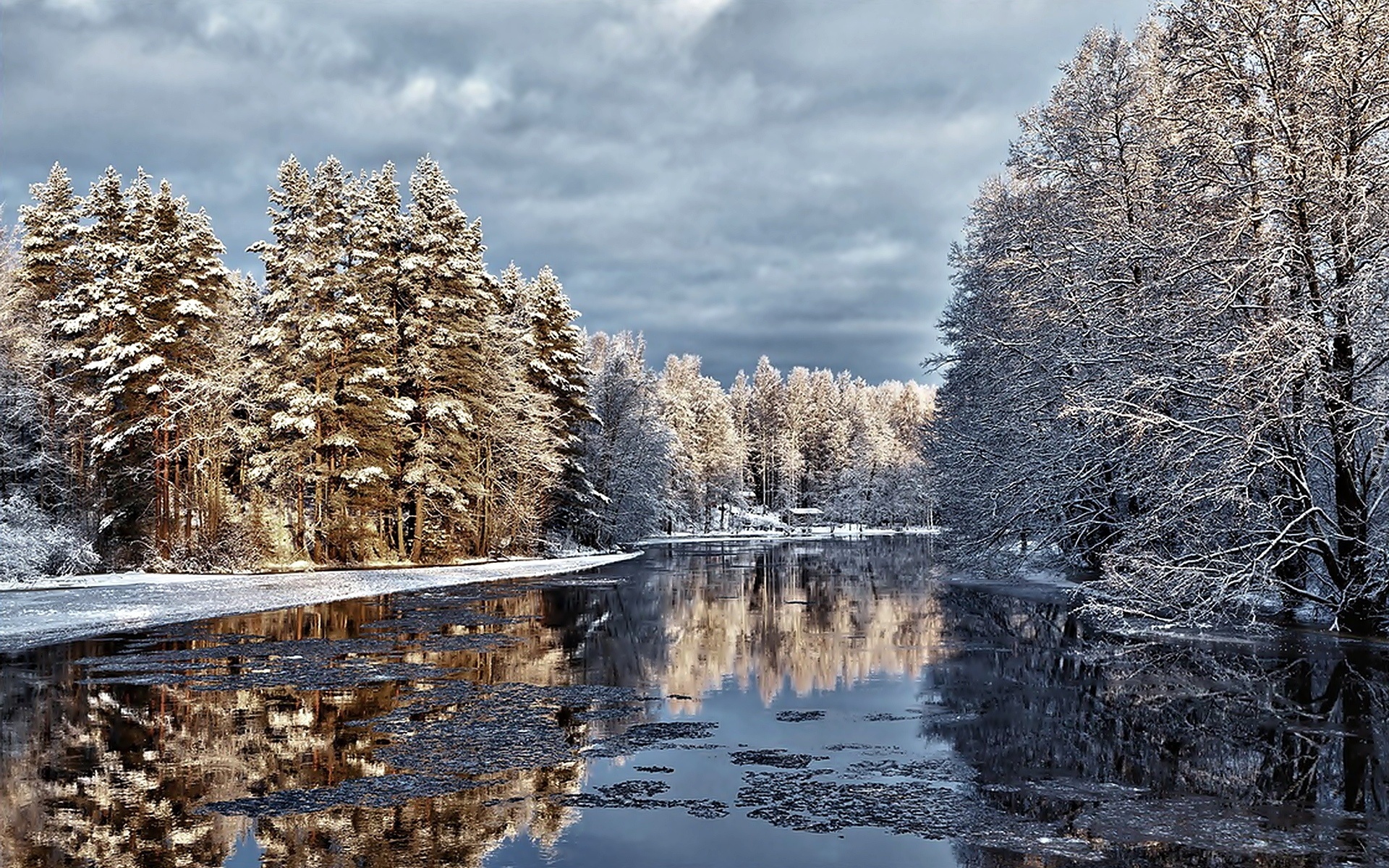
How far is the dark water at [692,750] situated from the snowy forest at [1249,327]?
206 centimetres

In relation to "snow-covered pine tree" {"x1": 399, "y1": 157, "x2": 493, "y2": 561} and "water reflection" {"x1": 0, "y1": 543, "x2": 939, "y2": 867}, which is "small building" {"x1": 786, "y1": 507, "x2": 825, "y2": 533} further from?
"water reflection" {"x1": 0, "y1": 543, "x2": 939, "y2": 867}

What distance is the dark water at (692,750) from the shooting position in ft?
25.1

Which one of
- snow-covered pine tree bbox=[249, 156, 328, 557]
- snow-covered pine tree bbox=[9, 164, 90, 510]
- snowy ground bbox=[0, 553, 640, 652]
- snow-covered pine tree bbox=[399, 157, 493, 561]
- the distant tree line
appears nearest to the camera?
snowy ground bbox=[0, 553, 640, 652]

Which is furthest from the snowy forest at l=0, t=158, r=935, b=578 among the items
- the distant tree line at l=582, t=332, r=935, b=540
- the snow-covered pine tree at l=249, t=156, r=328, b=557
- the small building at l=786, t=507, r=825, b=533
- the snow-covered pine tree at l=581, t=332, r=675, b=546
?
the small building at l=786, t=507, r=825, b=533

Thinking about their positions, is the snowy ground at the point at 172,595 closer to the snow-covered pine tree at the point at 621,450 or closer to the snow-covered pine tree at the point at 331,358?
the snow-covered pine tree at the point at 331,358

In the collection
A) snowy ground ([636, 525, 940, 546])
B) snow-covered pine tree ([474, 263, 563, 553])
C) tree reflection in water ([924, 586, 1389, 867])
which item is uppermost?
snow-covered pine tree ([474, 263, 563, 553])

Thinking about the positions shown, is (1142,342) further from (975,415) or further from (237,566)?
(237,566)

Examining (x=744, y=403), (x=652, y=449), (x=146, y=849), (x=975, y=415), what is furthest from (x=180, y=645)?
(x=744, y=403)

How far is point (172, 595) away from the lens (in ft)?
96.2

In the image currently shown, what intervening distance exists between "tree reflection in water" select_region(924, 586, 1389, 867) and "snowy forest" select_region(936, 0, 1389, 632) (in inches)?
81.8

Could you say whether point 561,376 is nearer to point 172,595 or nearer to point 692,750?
point 172,595

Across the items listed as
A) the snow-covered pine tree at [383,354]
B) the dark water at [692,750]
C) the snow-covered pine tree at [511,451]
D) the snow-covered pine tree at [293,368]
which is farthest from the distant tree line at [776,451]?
the dark water at [692,750]

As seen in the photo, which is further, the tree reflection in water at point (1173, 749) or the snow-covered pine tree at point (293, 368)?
the snow-covered pine tree at point (293, 368)

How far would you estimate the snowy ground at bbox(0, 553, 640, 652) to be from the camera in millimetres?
22109
